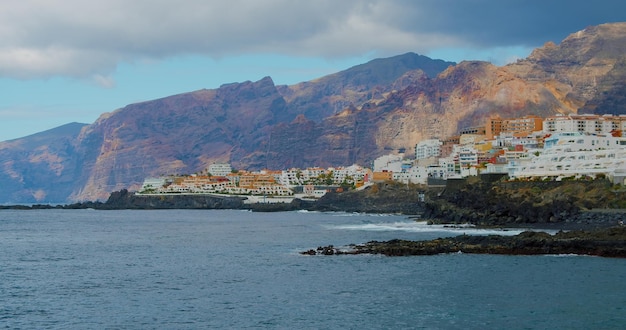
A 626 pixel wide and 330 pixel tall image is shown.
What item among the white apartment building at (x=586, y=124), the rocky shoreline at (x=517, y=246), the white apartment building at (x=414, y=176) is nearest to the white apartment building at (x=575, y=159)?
the white apartment building at (x=586, y=124)

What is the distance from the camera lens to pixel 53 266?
186 feet

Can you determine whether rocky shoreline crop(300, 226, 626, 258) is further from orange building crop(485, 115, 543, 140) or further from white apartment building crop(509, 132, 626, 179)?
orange building crop(485, 115, 543, 140)

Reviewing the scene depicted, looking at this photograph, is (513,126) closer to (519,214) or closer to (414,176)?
(414,176)

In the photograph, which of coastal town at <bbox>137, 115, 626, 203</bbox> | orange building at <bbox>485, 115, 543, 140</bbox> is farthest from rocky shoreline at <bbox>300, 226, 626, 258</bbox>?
orange building at <bbox>485, 115, 543, 140</bbox>

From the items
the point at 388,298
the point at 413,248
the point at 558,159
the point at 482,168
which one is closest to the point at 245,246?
the point at 413,248

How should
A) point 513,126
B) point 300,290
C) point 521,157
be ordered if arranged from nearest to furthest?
point 300,290 < point 521,157 < point 513,126

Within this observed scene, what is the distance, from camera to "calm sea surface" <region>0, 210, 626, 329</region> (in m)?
35.6

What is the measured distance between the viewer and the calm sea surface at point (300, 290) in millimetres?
35562

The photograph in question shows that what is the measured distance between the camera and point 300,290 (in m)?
43.2

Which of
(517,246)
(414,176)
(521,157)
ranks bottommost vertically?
(517,246)

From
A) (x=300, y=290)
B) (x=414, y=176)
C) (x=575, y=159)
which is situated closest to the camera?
(x=300, y=290)

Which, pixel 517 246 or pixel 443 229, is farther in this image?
pixel 443 229

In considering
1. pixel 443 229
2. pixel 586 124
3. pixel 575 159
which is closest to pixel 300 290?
pixel 443 229

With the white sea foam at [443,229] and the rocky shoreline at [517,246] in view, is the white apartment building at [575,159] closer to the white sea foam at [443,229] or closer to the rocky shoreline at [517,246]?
the white sea foam at [443,229]
